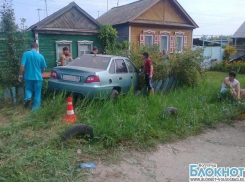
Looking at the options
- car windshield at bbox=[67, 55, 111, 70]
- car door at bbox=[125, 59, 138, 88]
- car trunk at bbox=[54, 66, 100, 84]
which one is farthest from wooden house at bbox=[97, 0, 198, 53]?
car trunk at bbox=[54, 66, 100, 84]

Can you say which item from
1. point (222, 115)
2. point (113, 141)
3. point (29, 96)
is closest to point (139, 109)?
point (113, 141)

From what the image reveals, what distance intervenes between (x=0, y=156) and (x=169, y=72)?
6.81 meters

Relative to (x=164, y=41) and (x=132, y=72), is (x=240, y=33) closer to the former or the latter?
(x=164, y=41)

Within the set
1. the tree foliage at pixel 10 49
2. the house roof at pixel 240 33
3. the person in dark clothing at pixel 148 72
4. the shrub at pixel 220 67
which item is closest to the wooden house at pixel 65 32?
the tree foliage at pixel 10 49

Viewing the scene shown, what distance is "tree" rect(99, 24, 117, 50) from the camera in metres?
15.7

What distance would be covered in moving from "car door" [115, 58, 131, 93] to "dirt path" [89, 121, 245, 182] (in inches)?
103

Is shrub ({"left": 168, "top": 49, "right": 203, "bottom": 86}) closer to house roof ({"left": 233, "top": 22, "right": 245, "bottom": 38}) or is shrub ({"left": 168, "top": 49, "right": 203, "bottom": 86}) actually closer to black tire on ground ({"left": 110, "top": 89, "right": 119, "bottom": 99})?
black tire on ground ({"left": 110, "top": 89, "right": 119, "bottom": 99})

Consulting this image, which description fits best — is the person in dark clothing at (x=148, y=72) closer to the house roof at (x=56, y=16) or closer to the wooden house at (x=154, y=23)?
the house roof at (x=56, y=16)

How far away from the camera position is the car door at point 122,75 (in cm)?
665

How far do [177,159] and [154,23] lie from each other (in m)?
15.8

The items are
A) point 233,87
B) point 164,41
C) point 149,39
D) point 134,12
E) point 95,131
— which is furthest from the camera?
point 164,41

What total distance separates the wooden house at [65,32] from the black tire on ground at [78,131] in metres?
10.9

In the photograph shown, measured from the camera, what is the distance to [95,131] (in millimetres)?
4227

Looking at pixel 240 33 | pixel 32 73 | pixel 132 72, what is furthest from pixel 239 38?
pixel 32 73
